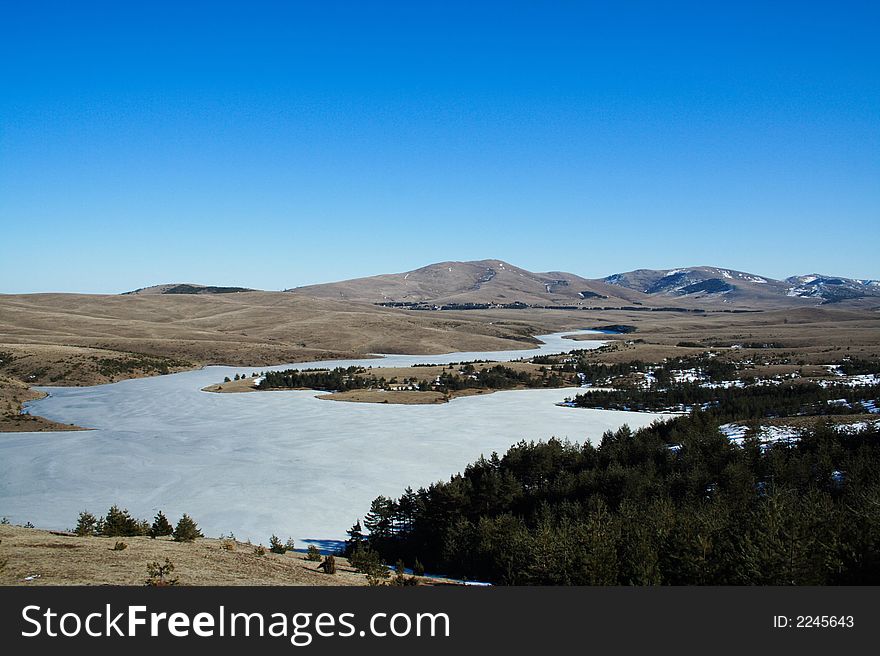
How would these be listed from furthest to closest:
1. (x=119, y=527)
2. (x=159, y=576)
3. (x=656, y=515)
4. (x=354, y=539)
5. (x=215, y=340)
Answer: (x=215, y=340)
(x=354, y=539)
(x=656, y=515)
(x=119, y=527)
(x=159, y=576)

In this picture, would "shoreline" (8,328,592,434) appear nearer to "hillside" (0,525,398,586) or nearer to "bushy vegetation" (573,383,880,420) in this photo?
"bushy vegetation" (573,383,880,420)

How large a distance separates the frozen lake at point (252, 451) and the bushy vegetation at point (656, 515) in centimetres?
604

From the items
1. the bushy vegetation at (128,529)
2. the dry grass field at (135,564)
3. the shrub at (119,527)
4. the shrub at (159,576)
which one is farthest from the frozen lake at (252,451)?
the shrub at (159,576)

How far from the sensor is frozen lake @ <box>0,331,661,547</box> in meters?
32.9

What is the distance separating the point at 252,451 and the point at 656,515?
105 ft

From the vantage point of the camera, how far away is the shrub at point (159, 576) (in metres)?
12.5

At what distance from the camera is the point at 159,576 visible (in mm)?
13094

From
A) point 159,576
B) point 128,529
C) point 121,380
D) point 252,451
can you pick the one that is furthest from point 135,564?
point 121,380

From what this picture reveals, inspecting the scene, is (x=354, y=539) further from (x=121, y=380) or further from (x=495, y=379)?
(x=121, y=380)

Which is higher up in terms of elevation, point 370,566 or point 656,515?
point 656,515

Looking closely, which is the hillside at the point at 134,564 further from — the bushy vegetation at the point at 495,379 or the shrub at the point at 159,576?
the bushy vegetation at the point at 495,379

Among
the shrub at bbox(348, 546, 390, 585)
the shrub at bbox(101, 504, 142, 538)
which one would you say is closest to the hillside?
the shrub at bbox(348, 546, 390, 585)

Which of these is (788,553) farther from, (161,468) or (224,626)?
(161,468)

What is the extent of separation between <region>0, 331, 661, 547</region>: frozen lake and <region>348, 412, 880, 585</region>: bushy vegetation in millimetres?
6036
